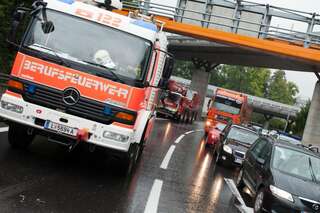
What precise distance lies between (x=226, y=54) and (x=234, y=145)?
2811 centimetres

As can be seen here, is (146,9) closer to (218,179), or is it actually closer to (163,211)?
(218,179)

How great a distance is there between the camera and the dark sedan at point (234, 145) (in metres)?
16.8

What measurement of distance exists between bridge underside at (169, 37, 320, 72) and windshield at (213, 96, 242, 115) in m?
4.44

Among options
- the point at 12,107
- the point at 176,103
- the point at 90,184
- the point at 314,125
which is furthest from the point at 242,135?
the point at 176,103

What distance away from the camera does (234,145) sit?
1733 centimetres

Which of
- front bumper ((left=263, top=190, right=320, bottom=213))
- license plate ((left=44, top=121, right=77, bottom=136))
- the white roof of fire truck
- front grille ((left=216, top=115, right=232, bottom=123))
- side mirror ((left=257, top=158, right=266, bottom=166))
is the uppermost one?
front grille ((left=216, top=115, right=232, bottom=123))

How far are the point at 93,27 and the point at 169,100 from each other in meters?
29.7

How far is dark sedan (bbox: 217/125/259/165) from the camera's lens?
16.8 metres

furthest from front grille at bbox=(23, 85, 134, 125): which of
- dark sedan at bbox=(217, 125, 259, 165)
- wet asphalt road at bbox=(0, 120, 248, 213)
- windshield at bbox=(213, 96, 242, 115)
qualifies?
windshield at bbox=(213, 96, 242, 115)

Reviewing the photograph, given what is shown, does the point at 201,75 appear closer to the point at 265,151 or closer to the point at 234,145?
the point at 234,145

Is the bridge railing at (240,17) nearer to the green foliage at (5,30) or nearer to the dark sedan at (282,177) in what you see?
the green foliage at (5,30)

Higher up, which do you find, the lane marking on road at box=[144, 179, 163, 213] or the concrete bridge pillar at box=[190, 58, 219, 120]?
the concrete bridge pillar at box=[190, 58, 219, 120]

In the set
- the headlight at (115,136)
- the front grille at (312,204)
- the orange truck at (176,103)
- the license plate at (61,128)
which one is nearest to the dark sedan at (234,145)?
the front grille at (312,204)

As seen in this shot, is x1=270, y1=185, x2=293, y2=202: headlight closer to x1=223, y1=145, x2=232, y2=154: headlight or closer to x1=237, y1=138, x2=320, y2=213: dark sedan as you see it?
x1=237, y1=138, x2=320, y2=213: dark sedan
